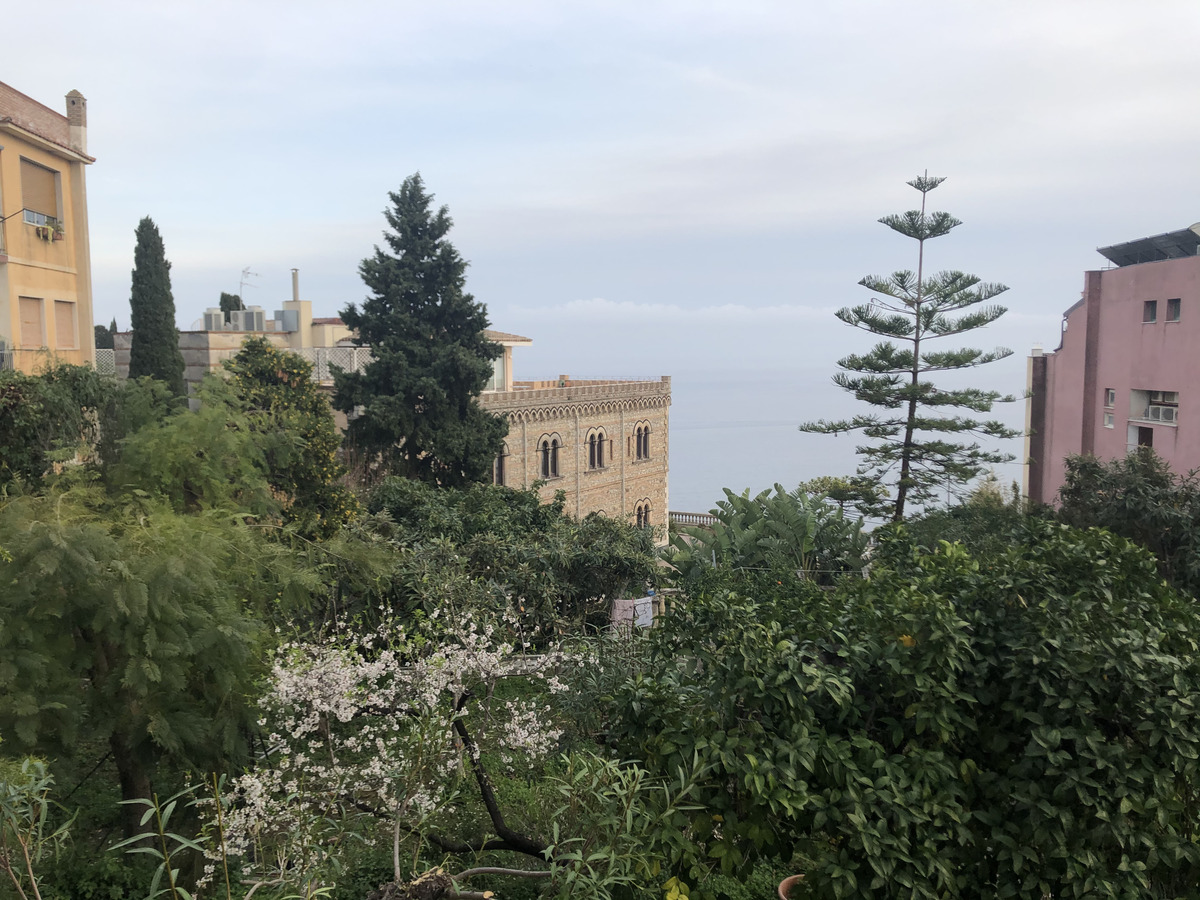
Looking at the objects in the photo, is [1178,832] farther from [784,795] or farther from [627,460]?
[627,460]

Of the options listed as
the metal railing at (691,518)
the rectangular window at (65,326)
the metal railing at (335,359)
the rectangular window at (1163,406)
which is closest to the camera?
the rectangular window at (65,326)

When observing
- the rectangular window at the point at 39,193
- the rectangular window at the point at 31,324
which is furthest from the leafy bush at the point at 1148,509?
the rectangular window at the point at 39,193

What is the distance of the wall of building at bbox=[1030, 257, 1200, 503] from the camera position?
16.3 meters

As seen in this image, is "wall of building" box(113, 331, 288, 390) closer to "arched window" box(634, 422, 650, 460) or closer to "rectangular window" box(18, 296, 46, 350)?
"rectangular window" box(18, 296, 46, 350)

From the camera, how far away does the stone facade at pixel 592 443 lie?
2608cm

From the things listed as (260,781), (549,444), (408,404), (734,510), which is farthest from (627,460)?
(260,781)

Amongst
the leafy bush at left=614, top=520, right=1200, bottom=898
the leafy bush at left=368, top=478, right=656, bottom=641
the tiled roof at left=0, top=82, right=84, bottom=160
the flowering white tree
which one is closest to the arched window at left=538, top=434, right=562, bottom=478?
the leafy bush at left=368, top=478, right=656, bottom=641

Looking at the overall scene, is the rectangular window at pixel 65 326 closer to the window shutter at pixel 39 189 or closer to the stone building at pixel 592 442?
the window shutter at pixel 39 189

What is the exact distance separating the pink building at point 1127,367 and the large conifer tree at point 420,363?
11923 millimetres

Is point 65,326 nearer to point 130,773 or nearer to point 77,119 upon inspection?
point 77,119

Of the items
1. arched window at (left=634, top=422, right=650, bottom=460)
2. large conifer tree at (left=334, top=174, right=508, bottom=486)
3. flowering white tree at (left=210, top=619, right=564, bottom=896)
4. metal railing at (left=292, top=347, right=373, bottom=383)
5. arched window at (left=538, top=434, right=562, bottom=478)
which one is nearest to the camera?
flowering white tree at (left=210, top=619, right=564, bottom=896)

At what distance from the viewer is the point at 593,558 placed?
34.6 feet

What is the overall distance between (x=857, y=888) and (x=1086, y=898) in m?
0.93

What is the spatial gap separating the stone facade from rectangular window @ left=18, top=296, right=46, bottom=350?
11735mm
